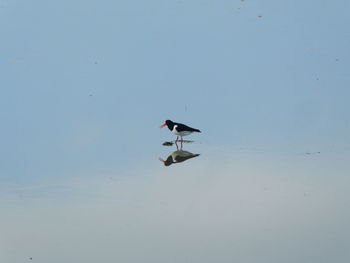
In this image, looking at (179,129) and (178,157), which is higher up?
(179,129)

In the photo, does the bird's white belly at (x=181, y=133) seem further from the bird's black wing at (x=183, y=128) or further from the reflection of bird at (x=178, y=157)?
the reflection of bird at (x=178, y=157)

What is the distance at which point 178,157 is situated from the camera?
332 inches

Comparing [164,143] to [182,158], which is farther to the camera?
[164,143]

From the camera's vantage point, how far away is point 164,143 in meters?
9.25

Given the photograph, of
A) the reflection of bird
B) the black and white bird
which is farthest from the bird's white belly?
the reflection of bird

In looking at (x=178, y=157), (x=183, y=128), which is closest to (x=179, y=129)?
(x=183, y=128)

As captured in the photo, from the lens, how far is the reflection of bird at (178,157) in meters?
8.18

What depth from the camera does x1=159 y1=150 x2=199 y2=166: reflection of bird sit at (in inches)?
322

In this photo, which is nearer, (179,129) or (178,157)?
(178,157)

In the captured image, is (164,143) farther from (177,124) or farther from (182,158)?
(182,158)

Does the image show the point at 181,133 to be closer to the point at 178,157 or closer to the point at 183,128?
the point at 183,128

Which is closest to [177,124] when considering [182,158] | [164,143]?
[164,143]

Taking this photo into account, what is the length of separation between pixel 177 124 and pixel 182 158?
1120 millimetres

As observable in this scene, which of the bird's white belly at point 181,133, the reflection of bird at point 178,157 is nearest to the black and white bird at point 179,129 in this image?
the bird's white belly at point 181,133
